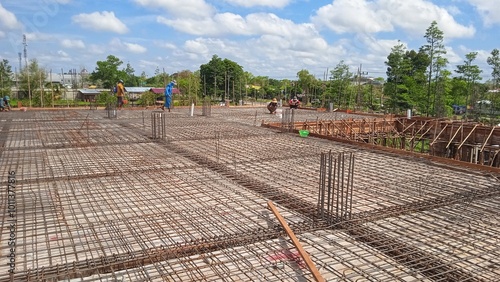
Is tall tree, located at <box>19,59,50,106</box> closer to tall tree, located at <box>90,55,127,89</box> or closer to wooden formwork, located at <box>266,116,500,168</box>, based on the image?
tall tree, located at <box>90,55,127,89</box>

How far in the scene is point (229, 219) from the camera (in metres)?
3.15

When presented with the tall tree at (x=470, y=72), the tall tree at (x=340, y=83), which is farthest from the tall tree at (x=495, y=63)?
the tall tree at (x=340, y=83)

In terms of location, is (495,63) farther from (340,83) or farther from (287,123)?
(287,123)

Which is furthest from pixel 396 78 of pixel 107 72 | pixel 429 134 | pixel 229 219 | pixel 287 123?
pixel 107 72

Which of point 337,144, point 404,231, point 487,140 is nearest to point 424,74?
point 487,140

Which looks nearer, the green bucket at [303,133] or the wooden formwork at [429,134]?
the green bucket at [303,133]

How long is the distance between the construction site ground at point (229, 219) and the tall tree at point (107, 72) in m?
29.1

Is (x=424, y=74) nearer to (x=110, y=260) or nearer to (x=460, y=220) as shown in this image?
(x=460, y=220)

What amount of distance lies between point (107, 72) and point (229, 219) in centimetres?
3330

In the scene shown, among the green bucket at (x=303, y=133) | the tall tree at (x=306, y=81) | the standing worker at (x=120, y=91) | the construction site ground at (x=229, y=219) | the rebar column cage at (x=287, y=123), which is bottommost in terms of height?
the construction site ground at (x=229, y=219)

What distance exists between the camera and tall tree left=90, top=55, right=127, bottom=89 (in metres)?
33.2

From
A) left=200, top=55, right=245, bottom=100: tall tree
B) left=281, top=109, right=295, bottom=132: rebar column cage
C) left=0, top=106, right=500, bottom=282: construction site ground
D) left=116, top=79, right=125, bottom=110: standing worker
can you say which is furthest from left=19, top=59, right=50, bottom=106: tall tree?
left=0, top=106, right=500, bottom=282: construction site ground

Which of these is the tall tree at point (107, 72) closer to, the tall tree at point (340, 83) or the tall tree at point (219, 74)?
the tall tree at point (219, 74)

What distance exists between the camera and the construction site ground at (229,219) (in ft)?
7.64
